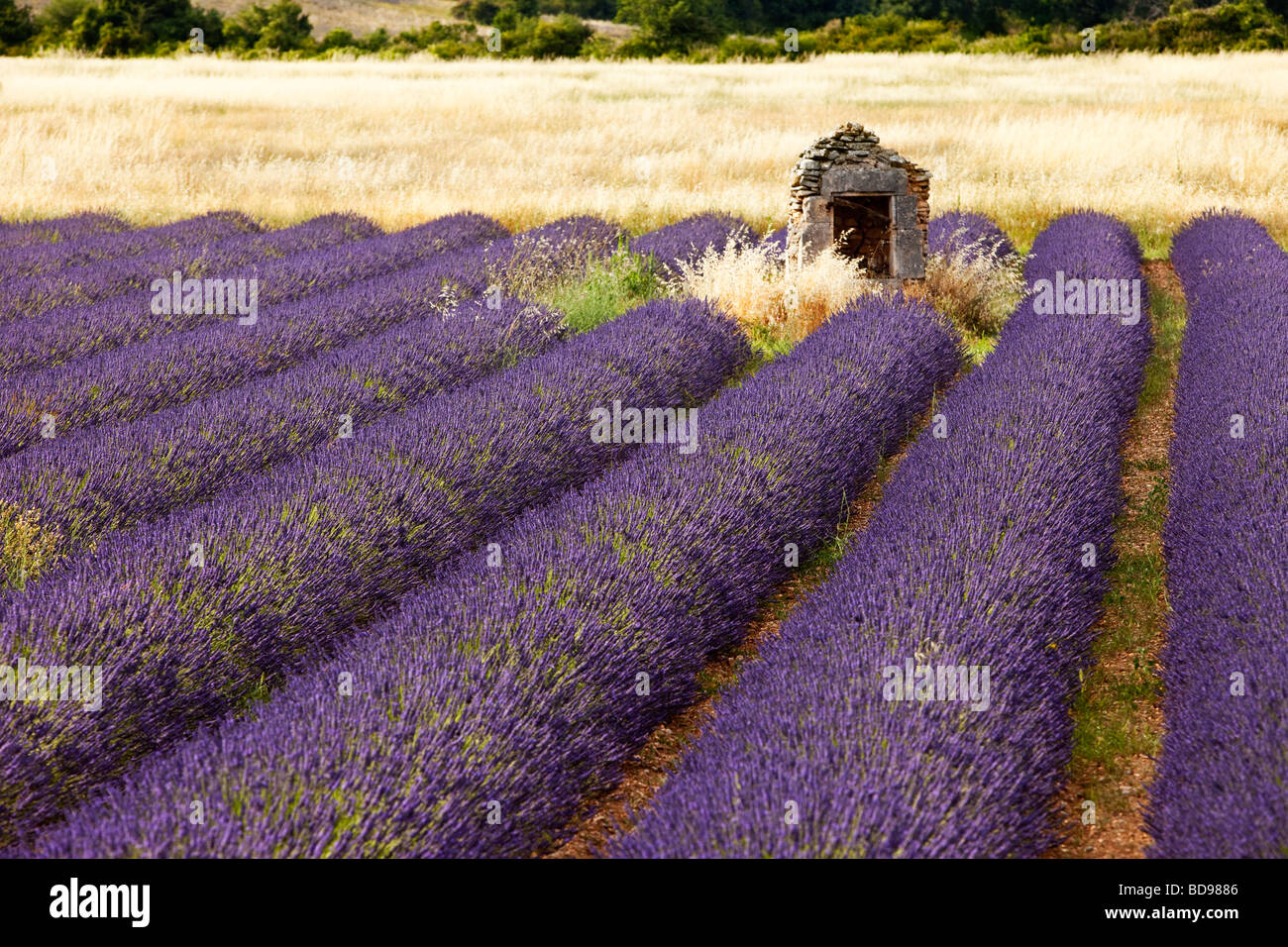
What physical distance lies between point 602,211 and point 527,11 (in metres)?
30.0

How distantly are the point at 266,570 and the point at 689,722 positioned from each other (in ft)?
5.08

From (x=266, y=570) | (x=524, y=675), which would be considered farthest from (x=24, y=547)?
Answer: (x=524, y=675)

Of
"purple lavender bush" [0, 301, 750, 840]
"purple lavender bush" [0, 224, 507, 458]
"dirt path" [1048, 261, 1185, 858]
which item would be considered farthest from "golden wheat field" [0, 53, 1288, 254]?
"purple lavender bush" [0, 301, 750, 840]

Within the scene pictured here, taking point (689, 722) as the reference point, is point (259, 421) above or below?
above

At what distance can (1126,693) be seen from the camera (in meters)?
3.57

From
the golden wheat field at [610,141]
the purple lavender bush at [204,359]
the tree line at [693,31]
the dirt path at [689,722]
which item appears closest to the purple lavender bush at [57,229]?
the golden wheat field at [610,141]

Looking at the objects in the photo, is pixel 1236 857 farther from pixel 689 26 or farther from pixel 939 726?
pixel 689 26

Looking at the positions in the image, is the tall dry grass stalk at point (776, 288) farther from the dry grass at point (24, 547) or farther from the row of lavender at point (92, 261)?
the dry grass at point (24, 547)

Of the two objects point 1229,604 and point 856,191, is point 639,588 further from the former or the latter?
point 856,191

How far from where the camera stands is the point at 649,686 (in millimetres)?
3240

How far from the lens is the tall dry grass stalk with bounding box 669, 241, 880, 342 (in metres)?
8.21

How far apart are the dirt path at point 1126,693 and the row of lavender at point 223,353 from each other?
4891 millimetres

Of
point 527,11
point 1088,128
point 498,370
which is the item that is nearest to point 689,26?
point 527,11

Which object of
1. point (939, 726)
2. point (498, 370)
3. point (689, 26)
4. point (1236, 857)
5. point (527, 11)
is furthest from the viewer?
point (527, 11)
